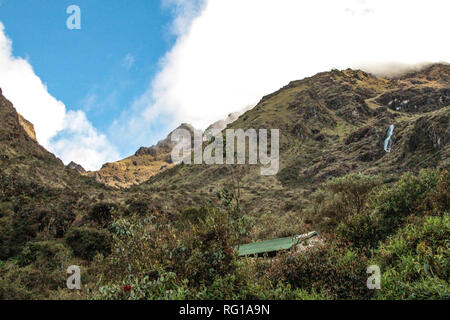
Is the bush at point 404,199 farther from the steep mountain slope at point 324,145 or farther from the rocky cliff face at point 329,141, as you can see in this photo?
the rocky cliff face at point 329,141

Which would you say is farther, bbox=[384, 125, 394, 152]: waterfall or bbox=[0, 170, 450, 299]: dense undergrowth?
bbox=[384, 125, 394, 152]: waterfall

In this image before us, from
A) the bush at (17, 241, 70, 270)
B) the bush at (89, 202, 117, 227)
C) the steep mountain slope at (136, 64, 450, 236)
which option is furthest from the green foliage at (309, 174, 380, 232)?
the bush at (89, 202, 117, 227)

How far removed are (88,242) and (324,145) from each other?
350ft

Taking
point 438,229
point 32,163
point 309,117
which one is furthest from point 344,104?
point 438,229

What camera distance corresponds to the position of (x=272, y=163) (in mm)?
105812

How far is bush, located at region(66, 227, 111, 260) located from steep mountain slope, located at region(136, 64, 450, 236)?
11.6 metres

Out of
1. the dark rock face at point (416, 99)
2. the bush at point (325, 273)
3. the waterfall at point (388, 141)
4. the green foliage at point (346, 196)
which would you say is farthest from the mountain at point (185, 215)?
the dark rock face at point (416, 99)

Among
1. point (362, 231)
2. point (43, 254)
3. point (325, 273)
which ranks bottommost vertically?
point (43, 254)

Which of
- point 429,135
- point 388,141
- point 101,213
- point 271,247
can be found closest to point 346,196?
point 271,247

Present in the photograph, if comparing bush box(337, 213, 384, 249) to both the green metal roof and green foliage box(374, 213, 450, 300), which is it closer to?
green foliage box(374, 213, 450, 300)

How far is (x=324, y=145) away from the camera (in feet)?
387

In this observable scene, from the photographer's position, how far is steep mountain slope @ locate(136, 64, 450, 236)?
6166 centimetres

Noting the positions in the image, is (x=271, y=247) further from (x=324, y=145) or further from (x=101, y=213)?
(x=324, y=145)
